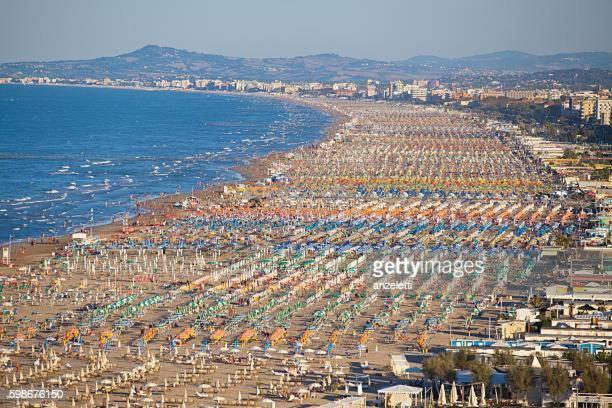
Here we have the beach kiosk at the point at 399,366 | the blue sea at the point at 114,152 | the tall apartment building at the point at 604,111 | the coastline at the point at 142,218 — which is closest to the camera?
the beach kiosk at the point at 399,366

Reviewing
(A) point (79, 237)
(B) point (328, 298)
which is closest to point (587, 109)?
(A) point (79, 237)

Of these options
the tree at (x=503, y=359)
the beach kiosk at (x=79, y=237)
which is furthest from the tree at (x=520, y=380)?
the beach kiosk at (x=79, y=237)

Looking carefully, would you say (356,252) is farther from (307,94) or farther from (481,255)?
(307,94)

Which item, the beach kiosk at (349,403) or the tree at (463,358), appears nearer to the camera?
the beach kiosk at (349,403)

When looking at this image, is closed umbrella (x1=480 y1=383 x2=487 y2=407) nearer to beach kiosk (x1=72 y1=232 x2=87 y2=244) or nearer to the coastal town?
the coastal town

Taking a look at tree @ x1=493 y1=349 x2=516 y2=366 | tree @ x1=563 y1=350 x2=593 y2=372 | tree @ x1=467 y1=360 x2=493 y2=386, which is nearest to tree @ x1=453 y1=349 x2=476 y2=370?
tree @ x1=467 y1=360 x2=493 y2=386

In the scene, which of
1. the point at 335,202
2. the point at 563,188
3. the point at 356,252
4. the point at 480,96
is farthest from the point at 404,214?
the point at 480,96

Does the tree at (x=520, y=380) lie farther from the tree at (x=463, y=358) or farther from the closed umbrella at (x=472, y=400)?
the tree at (x=463, y=358)
